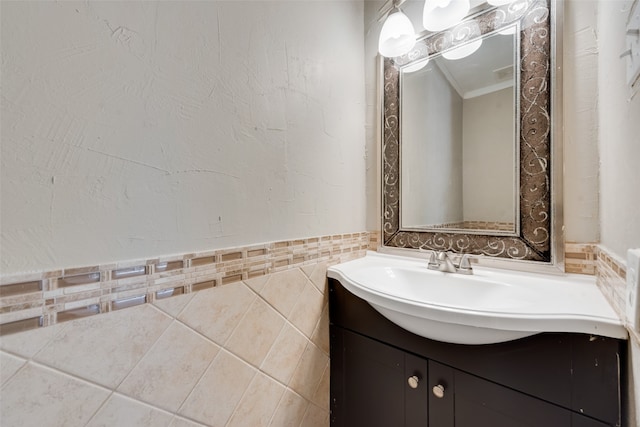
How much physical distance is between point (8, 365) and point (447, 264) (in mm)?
1158

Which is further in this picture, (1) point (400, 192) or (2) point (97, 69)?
(1) point (400, 192)

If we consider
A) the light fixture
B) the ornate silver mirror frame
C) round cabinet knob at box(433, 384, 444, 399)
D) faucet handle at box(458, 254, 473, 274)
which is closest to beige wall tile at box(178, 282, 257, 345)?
round cabinet knob at box(433, 384, 444, 399)

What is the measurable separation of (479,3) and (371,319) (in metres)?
1.21

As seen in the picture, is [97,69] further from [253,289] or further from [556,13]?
[556,13]

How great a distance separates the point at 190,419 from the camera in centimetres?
73

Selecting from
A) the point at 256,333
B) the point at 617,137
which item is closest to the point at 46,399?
the point at 256,333

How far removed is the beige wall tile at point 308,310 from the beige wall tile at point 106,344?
1.43ft

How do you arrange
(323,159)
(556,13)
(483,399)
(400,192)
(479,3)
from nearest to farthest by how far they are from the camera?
(483,399) < (556,13) < (479,3) < (323,159) < (400,192)

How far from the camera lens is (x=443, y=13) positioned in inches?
40.7

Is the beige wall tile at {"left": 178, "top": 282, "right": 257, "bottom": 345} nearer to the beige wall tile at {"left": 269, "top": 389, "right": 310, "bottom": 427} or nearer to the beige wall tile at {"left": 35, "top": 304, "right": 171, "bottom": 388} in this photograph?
the beige wall tile at {"left": 35, "top": 304, "right": 171, "bottom": 388}

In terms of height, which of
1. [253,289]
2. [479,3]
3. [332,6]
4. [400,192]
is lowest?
[253,289]

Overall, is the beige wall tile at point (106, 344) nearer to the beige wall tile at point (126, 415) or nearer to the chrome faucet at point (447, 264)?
the beige wall tile at point (126, 415)

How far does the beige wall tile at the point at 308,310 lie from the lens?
0.99 m

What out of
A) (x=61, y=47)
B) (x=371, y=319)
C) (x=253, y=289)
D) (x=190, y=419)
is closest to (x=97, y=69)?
(x=61, y=47)
